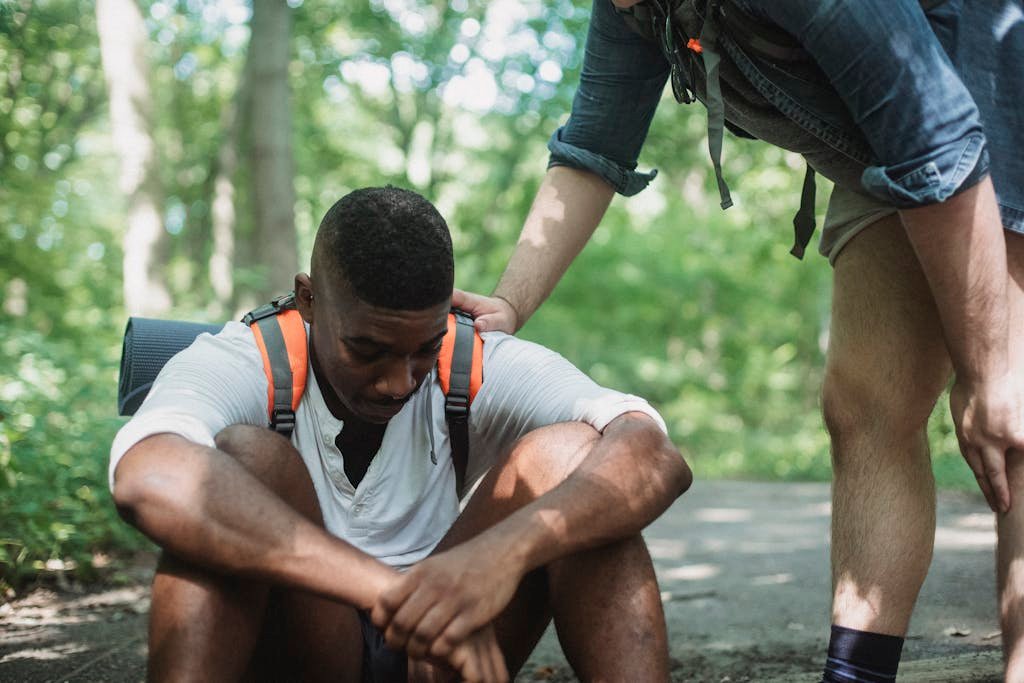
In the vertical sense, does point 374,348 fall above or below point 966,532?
above

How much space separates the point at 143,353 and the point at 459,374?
2.91 feet

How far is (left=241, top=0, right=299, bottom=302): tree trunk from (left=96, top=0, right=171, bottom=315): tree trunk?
3.17 feet

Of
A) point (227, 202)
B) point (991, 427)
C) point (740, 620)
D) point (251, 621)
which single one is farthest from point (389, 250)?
point (227, 202)

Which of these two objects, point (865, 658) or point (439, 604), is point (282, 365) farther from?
point (865, 658)

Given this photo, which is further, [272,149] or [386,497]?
[272,149]

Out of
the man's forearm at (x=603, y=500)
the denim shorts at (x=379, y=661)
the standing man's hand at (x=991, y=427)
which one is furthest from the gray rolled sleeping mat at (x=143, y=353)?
the standing man's hand at (x=991, y=427)

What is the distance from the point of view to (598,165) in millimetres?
3021

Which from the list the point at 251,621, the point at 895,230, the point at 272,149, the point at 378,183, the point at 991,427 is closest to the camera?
the point at 251,621

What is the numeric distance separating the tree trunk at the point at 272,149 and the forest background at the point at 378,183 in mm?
22

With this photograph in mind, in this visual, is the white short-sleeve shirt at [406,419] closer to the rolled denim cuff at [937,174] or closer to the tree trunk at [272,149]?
the rolled denim cuff at [937,174]

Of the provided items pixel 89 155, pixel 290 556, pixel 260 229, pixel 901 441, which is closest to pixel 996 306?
pixel 901 441

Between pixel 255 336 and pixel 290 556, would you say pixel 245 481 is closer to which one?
pixel 290 556

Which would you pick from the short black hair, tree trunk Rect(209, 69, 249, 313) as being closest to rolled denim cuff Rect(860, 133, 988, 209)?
the short black hair

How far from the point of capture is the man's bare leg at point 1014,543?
2211mm
